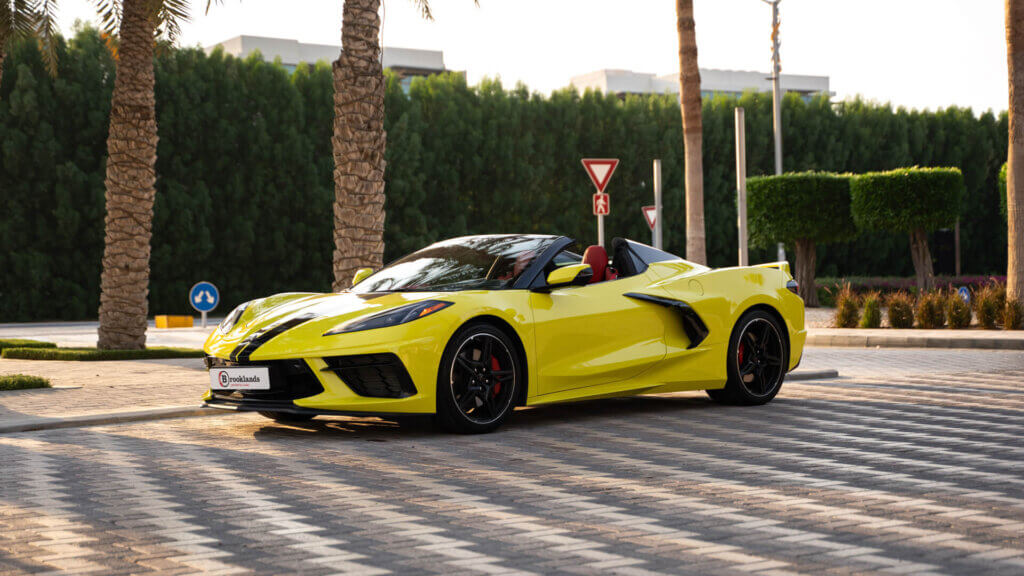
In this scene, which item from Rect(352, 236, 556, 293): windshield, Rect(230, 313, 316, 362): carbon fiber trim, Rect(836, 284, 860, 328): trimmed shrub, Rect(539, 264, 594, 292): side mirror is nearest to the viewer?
Rect(230, 313, 316, 362): carbon fiber trim

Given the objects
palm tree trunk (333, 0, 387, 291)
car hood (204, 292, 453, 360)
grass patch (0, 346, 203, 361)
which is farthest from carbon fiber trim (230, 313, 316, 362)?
grass patch (0, 346, 203, 361)

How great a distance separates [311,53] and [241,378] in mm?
78405

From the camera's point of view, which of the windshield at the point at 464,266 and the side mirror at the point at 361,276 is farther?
the side mirror at the point at 361,276

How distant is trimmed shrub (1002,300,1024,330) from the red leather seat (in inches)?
504

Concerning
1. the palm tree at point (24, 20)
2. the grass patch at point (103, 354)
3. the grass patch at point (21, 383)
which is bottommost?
the grass patch at point (21, 383)

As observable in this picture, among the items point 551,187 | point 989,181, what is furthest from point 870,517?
point 989,181

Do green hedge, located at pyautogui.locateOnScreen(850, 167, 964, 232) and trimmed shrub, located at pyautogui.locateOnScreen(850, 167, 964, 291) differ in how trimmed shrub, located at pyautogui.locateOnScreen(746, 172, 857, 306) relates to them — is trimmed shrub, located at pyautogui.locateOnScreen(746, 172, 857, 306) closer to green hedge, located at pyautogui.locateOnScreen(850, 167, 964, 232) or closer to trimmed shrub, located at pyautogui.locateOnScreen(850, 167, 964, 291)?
green hedge, located at pyautogui.locateOnScreen(850, 167, 964, 232)

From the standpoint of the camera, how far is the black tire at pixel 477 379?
7859 mm

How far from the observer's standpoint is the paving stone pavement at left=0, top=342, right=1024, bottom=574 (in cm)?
462

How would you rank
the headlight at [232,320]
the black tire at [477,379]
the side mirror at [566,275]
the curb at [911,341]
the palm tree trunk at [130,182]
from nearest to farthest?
the black tire at [477,379]
the side mirror at [566,275]
the headlight at [232,320]
the palm tree trunk at [130,182]
the curb at [911,341]

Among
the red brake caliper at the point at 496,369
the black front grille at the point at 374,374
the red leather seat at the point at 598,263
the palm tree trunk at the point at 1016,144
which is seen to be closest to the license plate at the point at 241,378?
the black front grille at the point at 374,374

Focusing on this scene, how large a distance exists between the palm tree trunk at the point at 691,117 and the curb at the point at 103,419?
10663mm

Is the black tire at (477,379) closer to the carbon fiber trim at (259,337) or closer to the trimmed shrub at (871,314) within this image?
the carbon fiber trim at (259,337)

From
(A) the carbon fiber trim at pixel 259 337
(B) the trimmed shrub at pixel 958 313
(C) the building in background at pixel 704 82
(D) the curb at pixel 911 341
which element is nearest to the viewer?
(A) the carbon fiber trim at pixel 259 337
